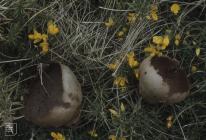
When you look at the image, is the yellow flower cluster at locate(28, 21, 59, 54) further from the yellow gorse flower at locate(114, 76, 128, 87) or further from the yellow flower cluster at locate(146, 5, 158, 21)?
the yellow flower cluster at locate(146, 5, 158, 21)

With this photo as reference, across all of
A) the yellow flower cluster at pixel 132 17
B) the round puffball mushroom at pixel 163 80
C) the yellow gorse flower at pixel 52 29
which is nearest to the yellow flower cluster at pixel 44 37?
the yellow gorse flower at pixel 52 29

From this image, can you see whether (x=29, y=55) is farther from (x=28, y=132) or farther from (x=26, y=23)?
(x=28, y=132)

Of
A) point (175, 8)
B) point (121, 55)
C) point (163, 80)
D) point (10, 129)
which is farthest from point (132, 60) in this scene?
point (10, 129)

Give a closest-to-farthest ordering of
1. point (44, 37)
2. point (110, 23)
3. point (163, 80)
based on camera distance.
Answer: point (163, 80)
point (44, 37)
point (110, 23)

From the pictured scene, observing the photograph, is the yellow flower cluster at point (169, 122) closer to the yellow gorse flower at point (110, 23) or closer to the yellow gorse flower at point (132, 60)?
the yellow gorse flower at point (132, 60)

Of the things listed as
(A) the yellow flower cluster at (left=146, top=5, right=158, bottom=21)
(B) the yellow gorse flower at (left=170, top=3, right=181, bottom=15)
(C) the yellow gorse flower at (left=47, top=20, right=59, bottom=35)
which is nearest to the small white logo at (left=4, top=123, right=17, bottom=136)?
(C) the yellow gorse flower at (left=47, top=20, right=59, bottom=35)

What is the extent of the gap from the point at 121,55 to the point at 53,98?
1.63 ft

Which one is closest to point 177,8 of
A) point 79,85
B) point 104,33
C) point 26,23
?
point 104,33

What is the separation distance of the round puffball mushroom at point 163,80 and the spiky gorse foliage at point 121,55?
81 mm

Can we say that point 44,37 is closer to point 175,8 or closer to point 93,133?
point 93,133

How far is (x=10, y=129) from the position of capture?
2.27 metres

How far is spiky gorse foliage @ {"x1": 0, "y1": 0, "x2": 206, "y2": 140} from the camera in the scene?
88.2 inches

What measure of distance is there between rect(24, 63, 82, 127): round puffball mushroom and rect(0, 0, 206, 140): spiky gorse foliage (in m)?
0.14

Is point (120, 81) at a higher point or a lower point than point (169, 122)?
higher
